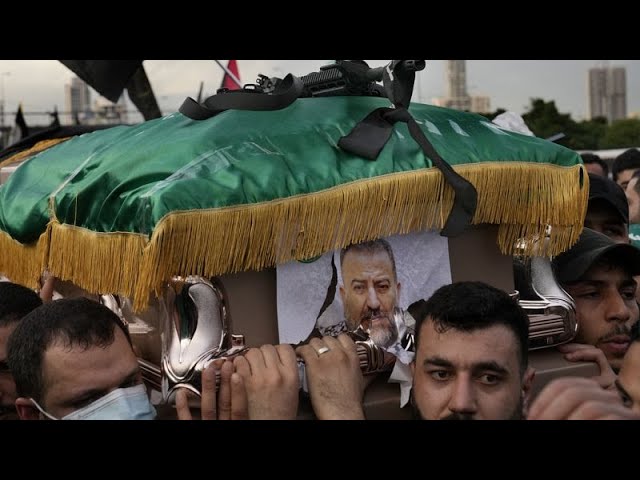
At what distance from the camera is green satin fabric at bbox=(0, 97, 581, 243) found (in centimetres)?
247

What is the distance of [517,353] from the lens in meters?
2.30

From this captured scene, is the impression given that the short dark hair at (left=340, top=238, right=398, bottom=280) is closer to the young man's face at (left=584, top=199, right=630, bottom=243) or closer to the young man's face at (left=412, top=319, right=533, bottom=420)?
the young man's face at (left=412, top=319, right=533, bottom=420)

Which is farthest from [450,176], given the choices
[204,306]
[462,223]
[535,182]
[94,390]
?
[94,390]

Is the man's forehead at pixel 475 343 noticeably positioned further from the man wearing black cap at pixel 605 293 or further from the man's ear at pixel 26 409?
the man's ear at pixel 26 409

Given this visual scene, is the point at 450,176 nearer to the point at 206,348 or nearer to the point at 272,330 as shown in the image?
the point at 272,330

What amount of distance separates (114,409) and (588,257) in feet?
5.01

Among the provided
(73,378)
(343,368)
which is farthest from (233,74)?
(73,378)

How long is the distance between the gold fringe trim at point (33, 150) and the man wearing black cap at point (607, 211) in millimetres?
2360

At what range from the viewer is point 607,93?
6381 centimetres

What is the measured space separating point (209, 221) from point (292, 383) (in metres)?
0.46

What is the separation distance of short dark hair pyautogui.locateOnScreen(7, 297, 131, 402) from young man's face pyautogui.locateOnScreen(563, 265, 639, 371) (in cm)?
147

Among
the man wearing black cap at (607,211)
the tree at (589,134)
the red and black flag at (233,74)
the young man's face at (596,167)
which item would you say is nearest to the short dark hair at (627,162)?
the young man's face at (596,167)
